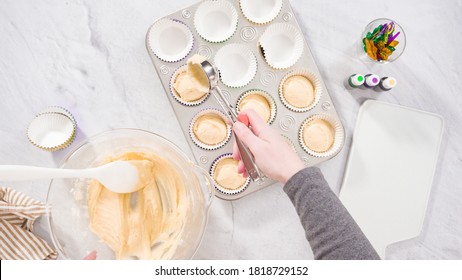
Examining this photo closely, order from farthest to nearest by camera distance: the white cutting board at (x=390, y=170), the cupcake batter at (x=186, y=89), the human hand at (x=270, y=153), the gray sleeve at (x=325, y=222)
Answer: the white cutting board at (x=390, y=170), the cupcake batter at (x=186, y=89), the human hand at (x=270, y=153), the gray sleeve at (x=325, y=222)

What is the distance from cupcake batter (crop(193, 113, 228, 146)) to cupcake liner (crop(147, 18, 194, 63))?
0.58ft

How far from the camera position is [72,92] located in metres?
1.12

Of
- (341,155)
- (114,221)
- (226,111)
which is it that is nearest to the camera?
(114,221)

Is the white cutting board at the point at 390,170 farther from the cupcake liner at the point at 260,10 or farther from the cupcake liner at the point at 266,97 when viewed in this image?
the cupcake liner at the point at 260,10

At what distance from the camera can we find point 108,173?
2.79ft

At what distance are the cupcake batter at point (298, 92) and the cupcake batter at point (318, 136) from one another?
0.06 metres

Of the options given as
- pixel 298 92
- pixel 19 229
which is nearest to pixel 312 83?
pixel 298 92

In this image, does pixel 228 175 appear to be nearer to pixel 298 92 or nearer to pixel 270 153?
pixel 270 153

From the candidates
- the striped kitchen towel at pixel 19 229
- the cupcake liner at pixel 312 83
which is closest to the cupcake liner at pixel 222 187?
the cupcake liner at pixel 312 83

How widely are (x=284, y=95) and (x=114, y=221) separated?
55 centimetres

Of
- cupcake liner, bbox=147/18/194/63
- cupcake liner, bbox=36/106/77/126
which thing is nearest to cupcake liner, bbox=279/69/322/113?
cupcake liner, bbox=147/18/194/63

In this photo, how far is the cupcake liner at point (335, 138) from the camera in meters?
1.10
